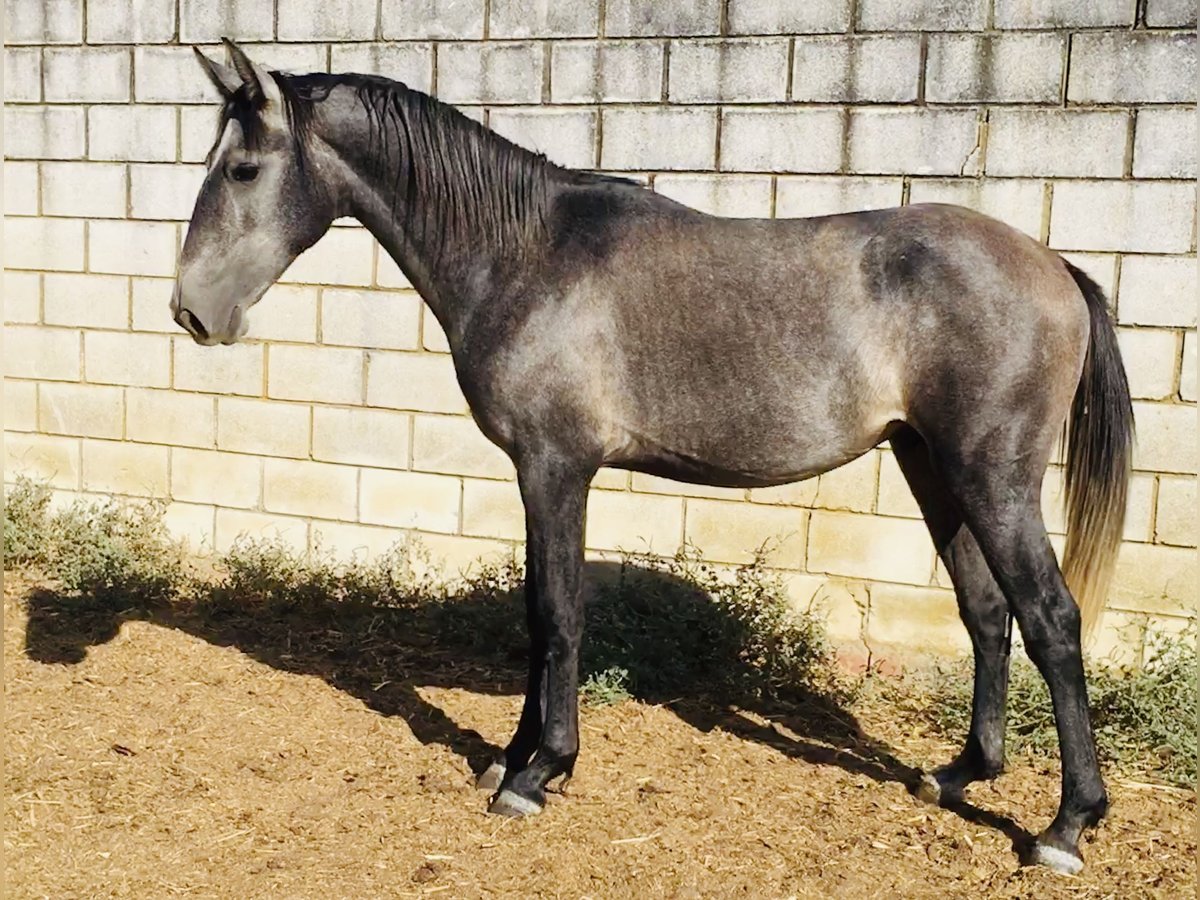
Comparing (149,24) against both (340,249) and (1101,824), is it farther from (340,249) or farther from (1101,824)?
(1101,824)

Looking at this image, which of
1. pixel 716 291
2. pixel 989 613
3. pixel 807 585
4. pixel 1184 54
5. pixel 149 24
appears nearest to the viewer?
pixel 716 291

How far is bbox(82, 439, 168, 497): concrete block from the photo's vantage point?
20.7ft

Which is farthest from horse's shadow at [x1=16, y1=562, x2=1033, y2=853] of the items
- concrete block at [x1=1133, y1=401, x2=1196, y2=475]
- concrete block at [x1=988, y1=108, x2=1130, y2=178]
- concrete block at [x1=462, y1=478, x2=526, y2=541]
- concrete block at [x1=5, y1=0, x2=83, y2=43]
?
concrete block at [x1=5, y1=0, x2=83, y2=43]

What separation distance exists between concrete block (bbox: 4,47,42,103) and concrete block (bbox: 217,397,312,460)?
77.3 inches

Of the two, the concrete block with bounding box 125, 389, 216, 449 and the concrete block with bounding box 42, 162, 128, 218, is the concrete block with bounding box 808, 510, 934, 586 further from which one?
the concrete block with bounding box 42, 162, 128, 218

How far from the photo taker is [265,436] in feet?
19.9

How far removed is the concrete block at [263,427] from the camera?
5.98 metres

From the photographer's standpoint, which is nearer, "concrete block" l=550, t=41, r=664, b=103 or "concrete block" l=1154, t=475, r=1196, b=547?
"concrete block" l=1154, t=475, r=1196, b=547

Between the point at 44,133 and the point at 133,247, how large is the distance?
821mm

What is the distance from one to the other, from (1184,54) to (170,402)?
494 centimetres

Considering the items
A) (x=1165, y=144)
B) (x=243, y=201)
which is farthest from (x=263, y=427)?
(x=1165, y=144)

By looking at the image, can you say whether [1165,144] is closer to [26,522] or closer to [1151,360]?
[1151,360]

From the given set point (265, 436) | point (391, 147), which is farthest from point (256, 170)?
point (265, 436)

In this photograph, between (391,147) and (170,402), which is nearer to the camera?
(391,147)
